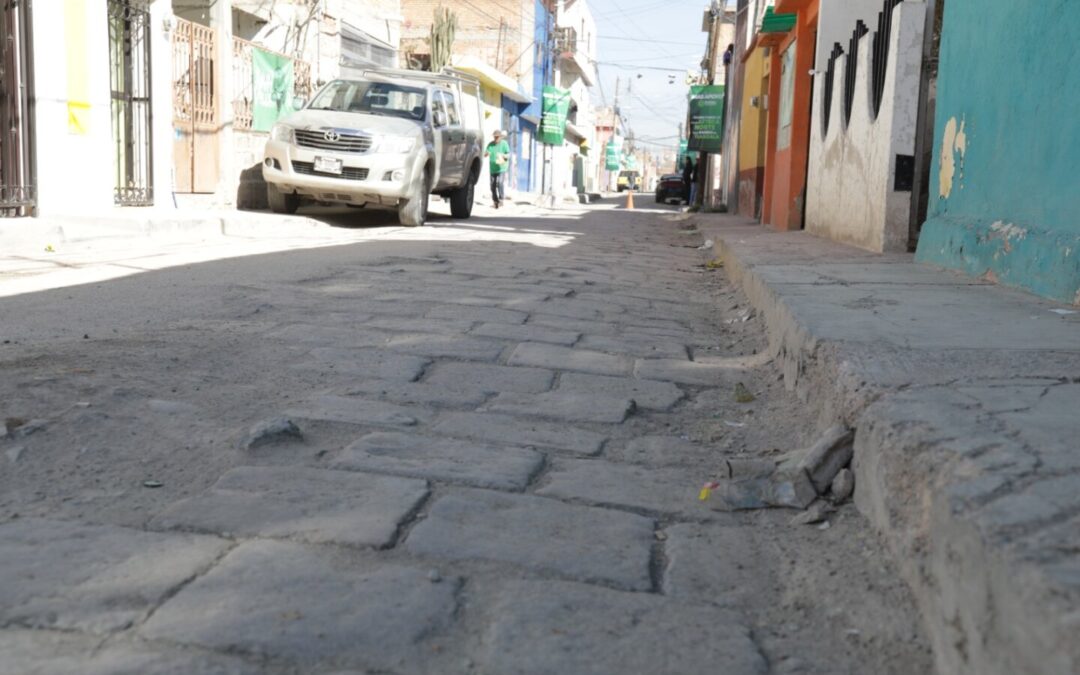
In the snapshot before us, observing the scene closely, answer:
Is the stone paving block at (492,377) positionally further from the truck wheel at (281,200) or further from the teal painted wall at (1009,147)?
the truck wheel at (281,200)

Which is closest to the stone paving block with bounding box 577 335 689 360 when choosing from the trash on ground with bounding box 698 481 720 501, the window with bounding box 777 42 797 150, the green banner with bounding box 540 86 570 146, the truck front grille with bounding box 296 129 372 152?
the trash on ground with bounding box 698 481 720 501

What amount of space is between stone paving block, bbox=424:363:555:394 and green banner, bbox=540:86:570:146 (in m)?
35.8

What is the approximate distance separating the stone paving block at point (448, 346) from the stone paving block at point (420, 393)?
1.65 feet

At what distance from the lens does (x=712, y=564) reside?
211 cm

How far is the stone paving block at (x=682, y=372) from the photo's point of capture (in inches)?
154

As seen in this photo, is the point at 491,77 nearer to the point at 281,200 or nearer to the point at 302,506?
the point at 281,200

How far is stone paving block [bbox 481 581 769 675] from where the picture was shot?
1.63m

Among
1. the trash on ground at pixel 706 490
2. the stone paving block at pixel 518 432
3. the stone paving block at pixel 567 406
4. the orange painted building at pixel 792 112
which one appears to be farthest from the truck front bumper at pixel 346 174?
the trash on ground at pixel 706 490

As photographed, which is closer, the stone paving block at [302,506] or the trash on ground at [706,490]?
the stone paving block at [302,506]

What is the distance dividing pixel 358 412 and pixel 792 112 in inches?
392

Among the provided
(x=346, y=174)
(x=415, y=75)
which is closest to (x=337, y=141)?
(x=346, y=174)

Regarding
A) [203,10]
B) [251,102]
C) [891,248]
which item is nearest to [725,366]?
[891,248]

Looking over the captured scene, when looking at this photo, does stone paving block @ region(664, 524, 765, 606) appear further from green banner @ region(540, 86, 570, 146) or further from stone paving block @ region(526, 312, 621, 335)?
green banner @ region(540, 86, 570, 146)

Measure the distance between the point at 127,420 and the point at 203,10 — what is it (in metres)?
13.5
